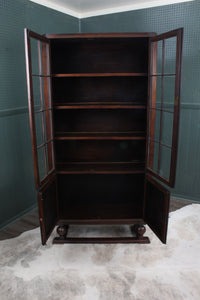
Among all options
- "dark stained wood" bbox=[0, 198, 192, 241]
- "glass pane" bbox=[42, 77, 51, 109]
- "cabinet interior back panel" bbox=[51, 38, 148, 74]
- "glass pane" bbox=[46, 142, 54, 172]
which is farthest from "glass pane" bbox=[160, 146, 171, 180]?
"glass pane" bbox=[42, 77, 51, 109]

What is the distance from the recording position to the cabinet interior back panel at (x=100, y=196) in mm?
2211

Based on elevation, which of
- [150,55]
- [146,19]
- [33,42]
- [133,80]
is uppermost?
[146,19]

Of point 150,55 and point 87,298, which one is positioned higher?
point 150,55

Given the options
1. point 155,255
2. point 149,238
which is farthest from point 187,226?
point 155,255

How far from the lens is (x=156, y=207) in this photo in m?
1.91

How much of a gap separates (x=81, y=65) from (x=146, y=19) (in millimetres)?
1020

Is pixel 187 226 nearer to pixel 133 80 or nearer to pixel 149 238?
pixel 149 238

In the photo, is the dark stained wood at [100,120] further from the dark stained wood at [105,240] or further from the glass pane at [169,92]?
the dark stained wood at [105,240]

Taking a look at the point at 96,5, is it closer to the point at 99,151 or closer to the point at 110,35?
the point at 110,35

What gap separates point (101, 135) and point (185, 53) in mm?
1291

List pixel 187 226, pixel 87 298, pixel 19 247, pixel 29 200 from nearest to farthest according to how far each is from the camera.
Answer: pixel 87 298 < pixel 19 247 < pixel 187 226 < pixel 29 200

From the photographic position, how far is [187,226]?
230 centimetres

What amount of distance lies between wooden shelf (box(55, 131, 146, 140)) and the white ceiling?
4.33ft

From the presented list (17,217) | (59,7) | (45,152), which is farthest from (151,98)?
(17,217)
